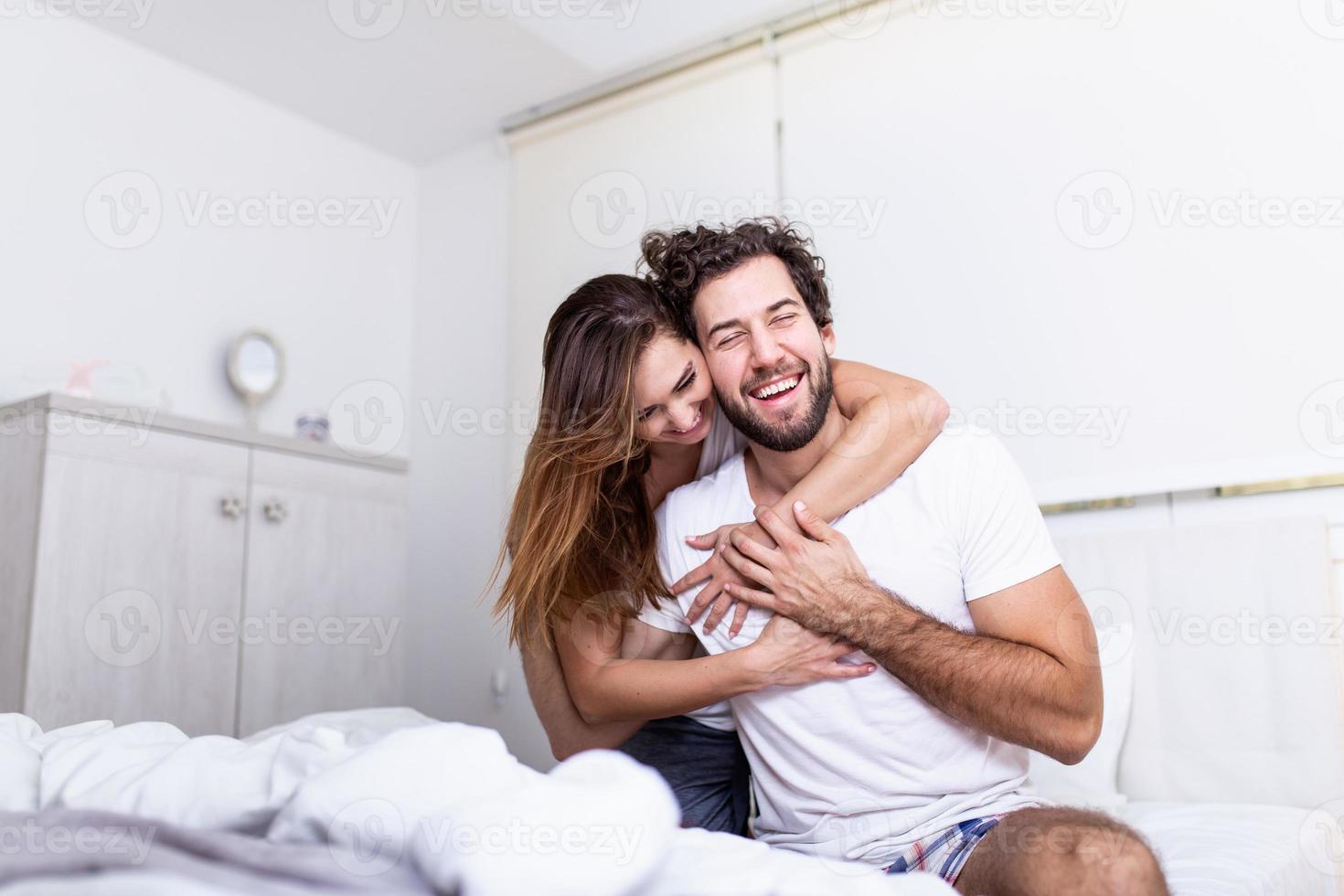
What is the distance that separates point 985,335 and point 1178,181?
A: 541 mm

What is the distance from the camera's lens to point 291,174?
11.8ft

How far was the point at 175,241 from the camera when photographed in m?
3.21

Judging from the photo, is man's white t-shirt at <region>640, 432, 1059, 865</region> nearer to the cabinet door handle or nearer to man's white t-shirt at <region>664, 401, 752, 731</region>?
man's white t-shirt at <region>664, 401, 752, 731</region>

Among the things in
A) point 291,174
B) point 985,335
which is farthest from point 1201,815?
point 291,174

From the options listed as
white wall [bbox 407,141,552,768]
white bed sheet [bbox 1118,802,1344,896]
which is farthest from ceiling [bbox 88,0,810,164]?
white bed sheet [bbox 1118,802,1344,896]

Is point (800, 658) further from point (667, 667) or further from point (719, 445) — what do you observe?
point (719, 445)

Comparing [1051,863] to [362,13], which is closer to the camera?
[1051,863]

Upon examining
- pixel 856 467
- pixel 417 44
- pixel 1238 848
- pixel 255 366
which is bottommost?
pixel 1238 848

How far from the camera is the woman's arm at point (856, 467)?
1.61 m

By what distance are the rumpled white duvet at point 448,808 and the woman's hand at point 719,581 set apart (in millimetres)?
610

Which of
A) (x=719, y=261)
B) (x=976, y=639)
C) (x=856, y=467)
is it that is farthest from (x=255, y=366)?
(x=976, y=639)

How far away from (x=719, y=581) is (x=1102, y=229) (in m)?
1.43

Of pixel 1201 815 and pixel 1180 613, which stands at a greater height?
pixel 1180 613

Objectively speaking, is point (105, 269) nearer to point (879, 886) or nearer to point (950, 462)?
point (950, 462)
